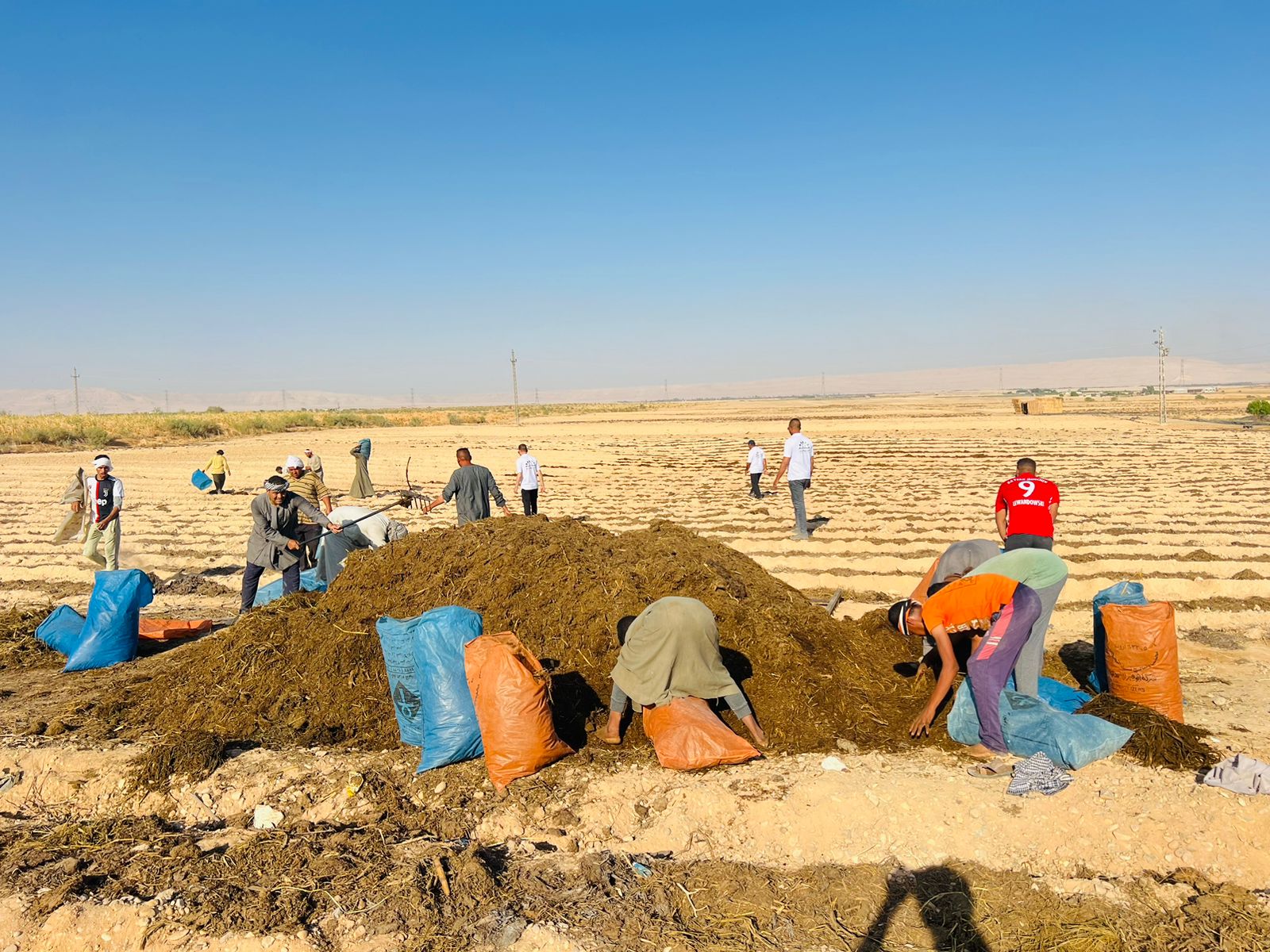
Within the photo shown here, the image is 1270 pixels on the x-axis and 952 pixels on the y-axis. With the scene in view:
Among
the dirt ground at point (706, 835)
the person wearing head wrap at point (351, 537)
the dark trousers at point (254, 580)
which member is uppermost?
the person wearing head wrap at point (351, 537)

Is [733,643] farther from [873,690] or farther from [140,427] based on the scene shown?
[140,427]

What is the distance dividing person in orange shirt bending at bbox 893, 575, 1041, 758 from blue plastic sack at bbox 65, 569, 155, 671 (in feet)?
20.4

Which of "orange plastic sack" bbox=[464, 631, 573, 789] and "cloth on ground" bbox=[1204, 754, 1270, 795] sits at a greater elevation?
"orange plastic sack" bbox=[464, 631, 573, 789]

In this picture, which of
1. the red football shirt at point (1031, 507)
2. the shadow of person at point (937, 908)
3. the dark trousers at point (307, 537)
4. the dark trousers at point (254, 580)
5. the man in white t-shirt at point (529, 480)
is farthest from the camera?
the man in white t-shirt at point (529, 480)

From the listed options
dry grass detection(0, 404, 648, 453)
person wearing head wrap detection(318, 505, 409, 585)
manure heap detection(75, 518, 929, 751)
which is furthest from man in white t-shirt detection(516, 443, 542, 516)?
dry grass detection(0, 404, 648, 453)

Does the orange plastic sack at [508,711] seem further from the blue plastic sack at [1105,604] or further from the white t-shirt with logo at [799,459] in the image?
the white t-shirt with logo at [799,459]

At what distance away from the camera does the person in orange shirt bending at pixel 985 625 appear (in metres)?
4.69

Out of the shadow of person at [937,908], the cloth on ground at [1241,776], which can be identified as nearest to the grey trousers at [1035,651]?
the cloth on ground at [1241,776]

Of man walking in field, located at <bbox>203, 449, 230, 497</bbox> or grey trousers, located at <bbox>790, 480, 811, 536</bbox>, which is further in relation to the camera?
man walking in field, located at <bbox>203, 449, 230, 497</bbox>

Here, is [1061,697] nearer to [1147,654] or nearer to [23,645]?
[1147,654]

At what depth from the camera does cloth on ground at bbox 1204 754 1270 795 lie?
4180 mm

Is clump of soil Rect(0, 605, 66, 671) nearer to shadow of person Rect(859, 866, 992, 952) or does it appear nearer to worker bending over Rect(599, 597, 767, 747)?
worker bending over Rect(599, 597, 767, 747)

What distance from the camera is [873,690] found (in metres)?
5.70

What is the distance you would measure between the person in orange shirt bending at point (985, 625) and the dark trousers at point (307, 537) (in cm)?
592
